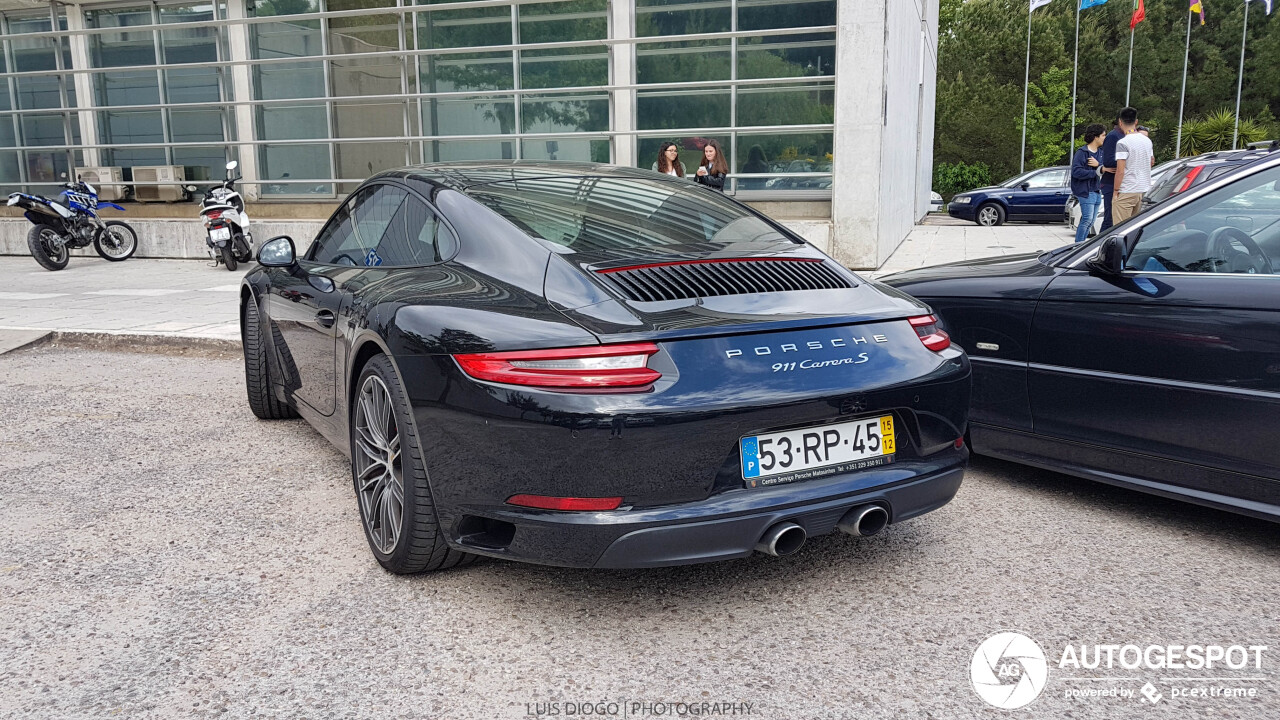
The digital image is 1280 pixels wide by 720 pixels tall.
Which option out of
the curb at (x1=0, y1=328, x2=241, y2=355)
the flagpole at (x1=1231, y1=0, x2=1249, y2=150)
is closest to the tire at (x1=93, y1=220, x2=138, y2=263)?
the curb at (x1=0, y1=328, x2=241, y2=355)

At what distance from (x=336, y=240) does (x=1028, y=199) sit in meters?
23.3

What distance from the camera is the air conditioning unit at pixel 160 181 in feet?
55.9

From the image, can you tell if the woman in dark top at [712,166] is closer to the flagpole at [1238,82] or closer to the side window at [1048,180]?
the side window at [1048,180]

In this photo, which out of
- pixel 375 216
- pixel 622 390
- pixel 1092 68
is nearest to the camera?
pixel 622 390

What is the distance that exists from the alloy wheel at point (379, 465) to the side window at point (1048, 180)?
24.3 meters

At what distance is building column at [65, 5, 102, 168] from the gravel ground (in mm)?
15365

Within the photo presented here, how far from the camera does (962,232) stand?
2202 cm

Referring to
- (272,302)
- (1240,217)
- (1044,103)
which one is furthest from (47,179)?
(1044,103)

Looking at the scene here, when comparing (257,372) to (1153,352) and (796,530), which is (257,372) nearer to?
(796,530)

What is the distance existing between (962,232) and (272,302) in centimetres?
1943

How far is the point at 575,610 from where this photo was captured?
315 centimetres

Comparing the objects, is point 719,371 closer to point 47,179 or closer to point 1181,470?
point 1181,470

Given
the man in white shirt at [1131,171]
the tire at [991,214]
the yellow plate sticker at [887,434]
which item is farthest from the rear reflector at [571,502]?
the tire at [991,214]

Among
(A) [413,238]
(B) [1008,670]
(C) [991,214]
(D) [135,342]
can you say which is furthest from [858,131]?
(C) [991,214]
